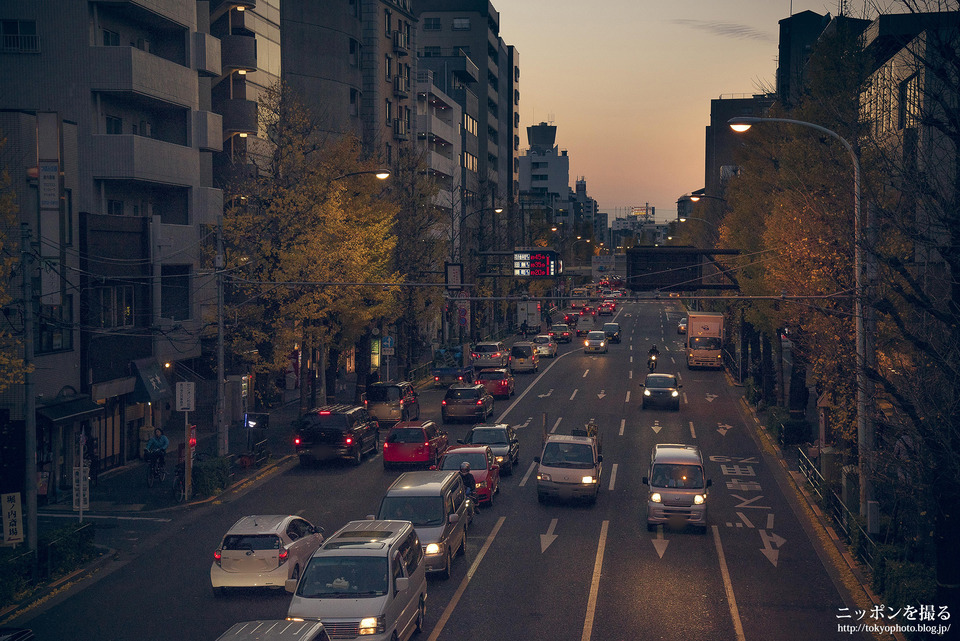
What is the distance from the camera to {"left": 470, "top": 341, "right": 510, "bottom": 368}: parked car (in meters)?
58.1

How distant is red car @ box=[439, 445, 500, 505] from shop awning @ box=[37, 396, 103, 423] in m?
11.4

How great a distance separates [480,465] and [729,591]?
918 cm

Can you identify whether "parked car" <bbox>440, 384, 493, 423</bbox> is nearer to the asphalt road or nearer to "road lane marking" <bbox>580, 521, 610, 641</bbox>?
the asphalt road

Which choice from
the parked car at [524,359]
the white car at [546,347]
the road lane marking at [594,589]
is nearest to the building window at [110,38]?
the road lane marking at [594,589]

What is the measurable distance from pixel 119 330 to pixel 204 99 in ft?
45.7

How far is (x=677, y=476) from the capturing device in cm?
2325

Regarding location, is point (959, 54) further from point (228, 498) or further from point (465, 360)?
point (465, 360)

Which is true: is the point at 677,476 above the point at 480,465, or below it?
above

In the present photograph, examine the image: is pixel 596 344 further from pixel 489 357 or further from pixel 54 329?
pixel 54 329

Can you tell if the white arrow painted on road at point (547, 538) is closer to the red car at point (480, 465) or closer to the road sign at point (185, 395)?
the red car at point (480, 465)

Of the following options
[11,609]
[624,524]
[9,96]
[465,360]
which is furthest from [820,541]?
[465,360]

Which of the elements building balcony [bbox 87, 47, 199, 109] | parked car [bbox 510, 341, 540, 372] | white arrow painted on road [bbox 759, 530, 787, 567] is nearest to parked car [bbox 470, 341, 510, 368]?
parked car [bbox 510, 341, 540, 372]

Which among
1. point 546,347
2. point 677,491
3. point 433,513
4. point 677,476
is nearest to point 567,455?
point 677,476

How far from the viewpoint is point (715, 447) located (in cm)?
3478
